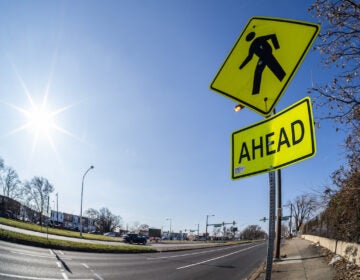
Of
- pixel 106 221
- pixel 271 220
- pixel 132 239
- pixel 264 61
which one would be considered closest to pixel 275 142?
pixel 271 220

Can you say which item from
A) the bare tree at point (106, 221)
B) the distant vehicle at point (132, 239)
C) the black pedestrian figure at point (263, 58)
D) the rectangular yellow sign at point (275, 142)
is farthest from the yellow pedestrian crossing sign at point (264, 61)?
the bare tree at point (106, 221)

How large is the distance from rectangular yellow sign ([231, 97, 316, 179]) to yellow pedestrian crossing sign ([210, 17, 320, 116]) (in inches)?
8.3

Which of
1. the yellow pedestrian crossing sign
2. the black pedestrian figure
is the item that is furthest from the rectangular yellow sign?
the black pedestrian figure

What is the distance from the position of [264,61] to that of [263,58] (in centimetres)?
4

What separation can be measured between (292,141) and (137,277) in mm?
10127

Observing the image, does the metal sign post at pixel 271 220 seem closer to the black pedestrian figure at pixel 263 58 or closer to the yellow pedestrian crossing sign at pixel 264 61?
the yellow pedestrian crossing sign at pixel 264 61

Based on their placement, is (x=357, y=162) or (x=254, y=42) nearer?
(x=254, y=42)

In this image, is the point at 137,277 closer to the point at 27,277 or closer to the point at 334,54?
the point at 27,277

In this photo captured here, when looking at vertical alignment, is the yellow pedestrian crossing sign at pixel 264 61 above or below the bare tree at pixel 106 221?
above

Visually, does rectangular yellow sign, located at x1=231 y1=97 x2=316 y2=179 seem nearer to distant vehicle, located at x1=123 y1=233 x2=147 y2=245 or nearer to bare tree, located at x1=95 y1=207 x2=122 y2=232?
distant vehicle, located at x1=123 y1=233 x2=147 y2=245

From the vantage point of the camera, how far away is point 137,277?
10.5 meters

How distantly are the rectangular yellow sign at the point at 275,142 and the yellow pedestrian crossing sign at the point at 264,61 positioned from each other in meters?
0.21

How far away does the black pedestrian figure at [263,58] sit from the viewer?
2.61 m

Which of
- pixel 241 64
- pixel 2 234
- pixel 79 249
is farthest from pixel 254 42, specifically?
pixel 2 234
